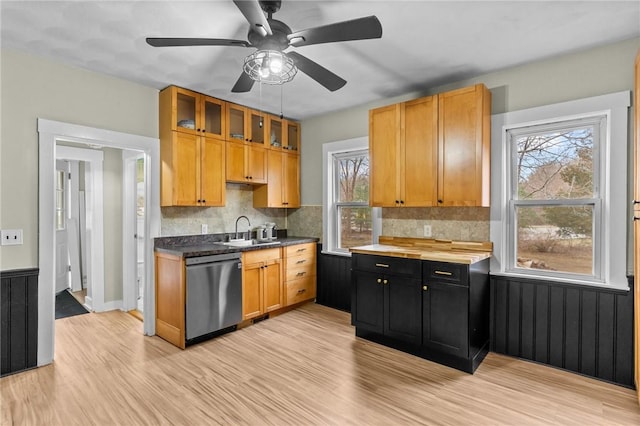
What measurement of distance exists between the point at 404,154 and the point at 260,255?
195 cm

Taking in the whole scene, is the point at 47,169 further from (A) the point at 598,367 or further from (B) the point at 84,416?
(A) the point at 598,367

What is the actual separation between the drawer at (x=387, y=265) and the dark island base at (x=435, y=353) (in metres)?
0.65

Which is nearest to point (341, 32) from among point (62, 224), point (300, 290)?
point (300, 290)

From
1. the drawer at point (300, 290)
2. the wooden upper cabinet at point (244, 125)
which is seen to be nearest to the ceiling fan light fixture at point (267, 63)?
the wooden upper cabinet at point (244, 125)

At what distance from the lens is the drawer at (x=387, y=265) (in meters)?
2.99

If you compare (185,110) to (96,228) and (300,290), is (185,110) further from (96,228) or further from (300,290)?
(300,290)

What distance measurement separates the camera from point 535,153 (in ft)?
9.75

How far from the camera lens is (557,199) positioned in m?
2.83

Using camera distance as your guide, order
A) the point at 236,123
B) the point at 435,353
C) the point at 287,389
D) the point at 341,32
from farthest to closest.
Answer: the point at 236,123
the point at 435,353
the point at 287,389
the point at 341,32

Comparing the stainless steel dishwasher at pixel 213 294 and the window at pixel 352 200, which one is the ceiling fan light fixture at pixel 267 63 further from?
the window at pixel 352 200

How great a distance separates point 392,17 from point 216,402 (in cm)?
289

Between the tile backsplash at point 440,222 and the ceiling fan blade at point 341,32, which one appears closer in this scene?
the ceiling fan blade at point 341,32

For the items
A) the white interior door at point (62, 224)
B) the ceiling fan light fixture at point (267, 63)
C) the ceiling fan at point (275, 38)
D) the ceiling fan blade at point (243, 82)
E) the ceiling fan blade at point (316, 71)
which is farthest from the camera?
the white interior door at point (62, 224)

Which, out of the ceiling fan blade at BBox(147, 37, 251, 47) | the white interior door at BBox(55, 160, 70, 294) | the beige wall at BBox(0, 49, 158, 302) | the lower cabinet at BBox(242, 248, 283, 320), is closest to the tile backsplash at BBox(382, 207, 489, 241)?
the lower cabinet at BBox(242, 248, 283, 320)
